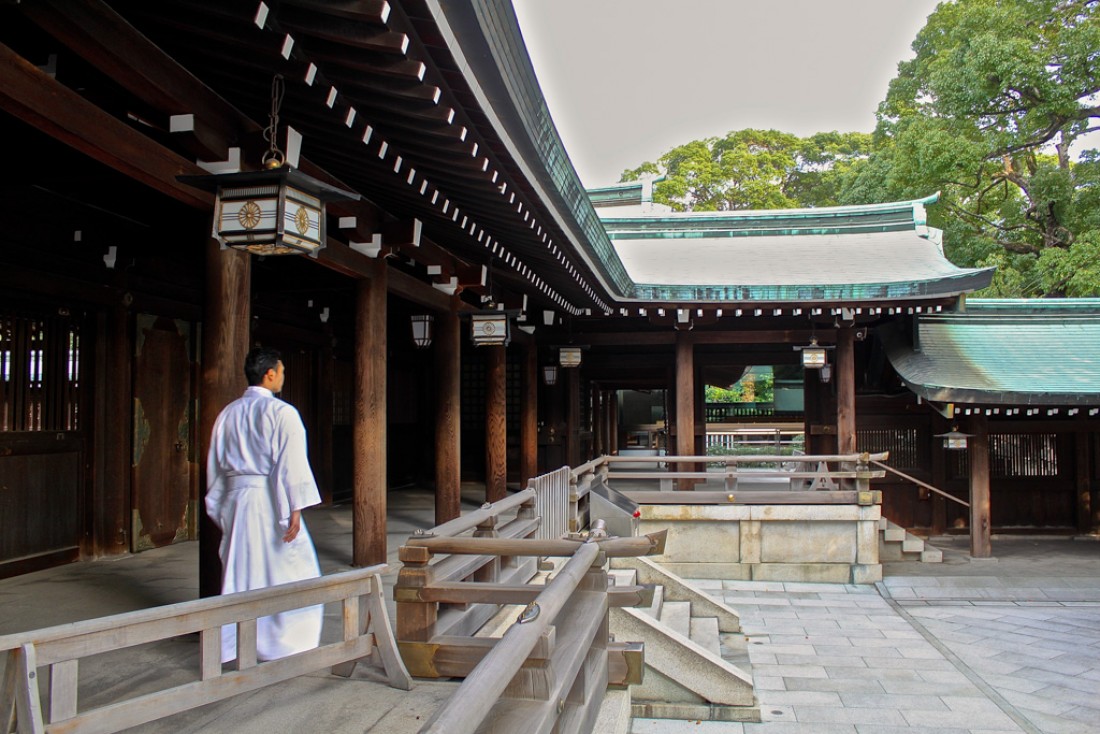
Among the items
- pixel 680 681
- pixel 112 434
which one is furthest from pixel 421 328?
pixel 680 681

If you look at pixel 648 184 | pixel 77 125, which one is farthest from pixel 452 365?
pixel 648 184

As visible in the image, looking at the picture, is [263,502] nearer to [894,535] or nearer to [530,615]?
[530,615]

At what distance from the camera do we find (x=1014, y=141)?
69.2 ft

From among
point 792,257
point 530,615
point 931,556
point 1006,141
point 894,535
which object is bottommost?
point 931,556

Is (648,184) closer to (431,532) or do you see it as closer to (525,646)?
(431,532)

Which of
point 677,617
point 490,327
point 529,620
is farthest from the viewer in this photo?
point 490,327

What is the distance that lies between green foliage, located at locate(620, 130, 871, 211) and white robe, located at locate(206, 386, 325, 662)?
3596cm

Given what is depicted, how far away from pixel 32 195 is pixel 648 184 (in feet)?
57.7

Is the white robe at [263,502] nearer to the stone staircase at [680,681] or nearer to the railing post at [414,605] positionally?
the railing post at [414,605]

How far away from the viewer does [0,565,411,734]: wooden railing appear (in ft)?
8.27

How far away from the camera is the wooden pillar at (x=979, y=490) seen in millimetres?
12570

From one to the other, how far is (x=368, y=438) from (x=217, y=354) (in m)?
2.29

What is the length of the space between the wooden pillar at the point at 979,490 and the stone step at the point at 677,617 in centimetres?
641

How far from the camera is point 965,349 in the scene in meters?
14.7
